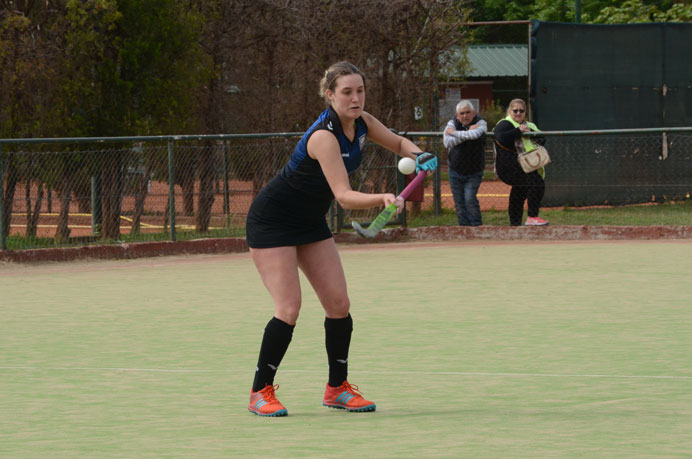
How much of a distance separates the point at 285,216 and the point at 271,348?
2.24 feet

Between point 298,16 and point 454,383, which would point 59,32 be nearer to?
point 298,16

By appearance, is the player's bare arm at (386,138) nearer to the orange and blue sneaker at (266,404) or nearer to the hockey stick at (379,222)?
the hockey stick at (379,222)

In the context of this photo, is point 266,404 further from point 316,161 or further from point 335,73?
point 335,73

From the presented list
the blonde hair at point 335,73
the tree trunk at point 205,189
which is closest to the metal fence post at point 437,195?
the tree trunk at point 205,189

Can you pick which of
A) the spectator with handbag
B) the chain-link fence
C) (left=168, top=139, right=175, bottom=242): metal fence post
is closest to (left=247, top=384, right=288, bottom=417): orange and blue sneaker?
the chain-link fence

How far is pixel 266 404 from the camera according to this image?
6.10 m

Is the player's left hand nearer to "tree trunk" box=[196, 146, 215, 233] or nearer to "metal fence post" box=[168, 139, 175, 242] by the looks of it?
"metal fence post" box=[168, 139, 175, 242]

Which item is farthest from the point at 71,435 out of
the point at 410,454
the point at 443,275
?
the point at 443,275

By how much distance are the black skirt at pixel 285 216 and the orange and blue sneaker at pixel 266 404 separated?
748 mm

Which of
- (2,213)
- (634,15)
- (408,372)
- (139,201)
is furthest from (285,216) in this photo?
(634,15)

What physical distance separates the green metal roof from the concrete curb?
28.1m

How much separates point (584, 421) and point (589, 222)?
1184 cm

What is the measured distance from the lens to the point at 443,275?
12773 mm

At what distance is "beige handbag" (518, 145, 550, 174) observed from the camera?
1608 centimetres
